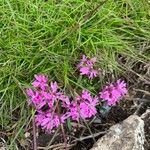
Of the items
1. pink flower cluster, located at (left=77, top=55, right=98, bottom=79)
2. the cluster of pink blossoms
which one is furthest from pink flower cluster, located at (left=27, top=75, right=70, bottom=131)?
pink flower cluster, located at (left=77, top=55, right=98, bottom=79)

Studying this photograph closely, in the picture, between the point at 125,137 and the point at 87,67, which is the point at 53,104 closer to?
the point at 87,67

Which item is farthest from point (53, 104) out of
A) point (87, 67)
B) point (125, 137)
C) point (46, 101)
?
point (125, 137)

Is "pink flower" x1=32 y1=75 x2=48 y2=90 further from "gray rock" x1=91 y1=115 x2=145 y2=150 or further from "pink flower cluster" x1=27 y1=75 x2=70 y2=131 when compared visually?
"gray rock" x1=91 y1=115 x2=145 y2=150

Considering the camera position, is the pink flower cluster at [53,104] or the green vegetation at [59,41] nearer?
the pink flower cluster at [53,104]

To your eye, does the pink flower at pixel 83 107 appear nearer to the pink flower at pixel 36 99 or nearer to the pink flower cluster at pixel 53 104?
the pink flower cluster at pixel 53 104

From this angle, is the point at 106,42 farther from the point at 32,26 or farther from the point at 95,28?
the point at 32,26

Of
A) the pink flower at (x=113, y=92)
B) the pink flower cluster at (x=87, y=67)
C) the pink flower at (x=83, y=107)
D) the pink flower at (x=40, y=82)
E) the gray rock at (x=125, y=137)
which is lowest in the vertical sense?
the gray rock at (x=125, y=137)

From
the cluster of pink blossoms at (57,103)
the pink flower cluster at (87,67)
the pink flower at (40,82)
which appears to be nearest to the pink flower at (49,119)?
the cluster of pink blossoms at (57,103)
